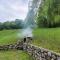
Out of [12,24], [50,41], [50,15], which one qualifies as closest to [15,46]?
[50,15]


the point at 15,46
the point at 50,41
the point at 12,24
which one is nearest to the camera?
the point at 50,41

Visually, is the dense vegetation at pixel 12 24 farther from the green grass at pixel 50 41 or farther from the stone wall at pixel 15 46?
the green grass at pixel 50 41

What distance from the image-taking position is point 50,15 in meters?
28.0

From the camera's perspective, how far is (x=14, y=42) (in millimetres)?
24781

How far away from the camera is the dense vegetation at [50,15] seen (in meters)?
26.9

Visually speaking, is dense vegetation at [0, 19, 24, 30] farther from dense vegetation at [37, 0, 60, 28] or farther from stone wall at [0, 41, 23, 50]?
stone wall at [0, 41, 23, 50]

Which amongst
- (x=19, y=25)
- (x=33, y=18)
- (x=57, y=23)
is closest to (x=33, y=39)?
(x=57, y=23)

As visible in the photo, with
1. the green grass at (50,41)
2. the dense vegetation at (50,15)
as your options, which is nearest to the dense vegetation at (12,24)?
the dense vegetation at (50,15)

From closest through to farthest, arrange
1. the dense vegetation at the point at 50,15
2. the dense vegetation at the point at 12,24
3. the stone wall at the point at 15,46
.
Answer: the stone wall at the point at 15,46, the dense vegetation at the point at 50,15, the dense vegetation at the point at 12,24

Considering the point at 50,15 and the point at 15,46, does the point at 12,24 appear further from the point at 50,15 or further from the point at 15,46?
the point at 15,46

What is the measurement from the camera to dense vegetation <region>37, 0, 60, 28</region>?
26.9 m

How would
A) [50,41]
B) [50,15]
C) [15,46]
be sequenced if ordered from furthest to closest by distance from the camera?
[50,15] → [15,46] → [50,41]

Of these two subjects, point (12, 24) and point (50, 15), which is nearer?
point (50, 15)

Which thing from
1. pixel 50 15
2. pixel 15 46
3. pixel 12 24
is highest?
pixel 50 15
